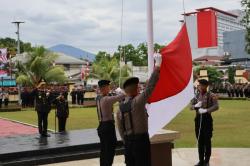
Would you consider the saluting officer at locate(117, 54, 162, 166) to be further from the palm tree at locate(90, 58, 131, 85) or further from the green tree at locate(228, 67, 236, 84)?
the green tree at locate(228, 67, 236, 84)

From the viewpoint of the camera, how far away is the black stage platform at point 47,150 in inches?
398

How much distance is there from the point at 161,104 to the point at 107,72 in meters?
46.7

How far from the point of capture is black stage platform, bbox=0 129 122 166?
10.1 m

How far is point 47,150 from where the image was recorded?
10.5m

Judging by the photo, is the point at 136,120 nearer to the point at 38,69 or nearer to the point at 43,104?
the point at 43,104

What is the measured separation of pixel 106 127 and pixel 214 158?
305cm

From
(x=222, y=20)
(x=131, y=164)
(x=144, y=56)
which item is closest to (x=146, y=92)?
(x=131, y=164)

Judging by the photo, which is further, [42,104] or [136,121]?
[42,104]

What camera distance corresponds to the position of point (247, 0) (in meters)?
35.9

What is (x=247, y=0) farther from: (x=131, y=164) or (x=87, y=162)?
(x=131, y=164)

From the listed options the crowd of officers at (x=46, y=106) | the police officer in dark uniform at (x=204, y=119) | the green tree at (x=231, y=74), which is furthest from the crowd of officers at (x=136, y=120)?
the green tree at (x=231, y=74)

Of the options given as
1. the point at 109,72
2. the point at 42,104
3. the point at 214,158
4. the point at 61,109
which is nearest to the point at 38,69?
the point at 109,72

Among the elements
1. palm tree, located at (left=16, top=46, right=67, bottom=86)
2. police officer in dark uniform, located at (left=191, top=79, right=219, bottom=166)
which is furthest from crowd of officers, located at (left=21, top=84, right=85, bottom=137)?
palm tree, located at (left=16, top=46, right=67, bottom=86)

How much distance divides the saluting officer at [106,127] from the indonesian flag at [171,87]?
1.10 meters
